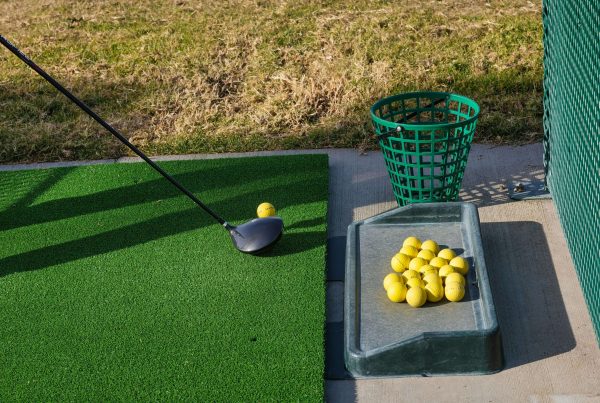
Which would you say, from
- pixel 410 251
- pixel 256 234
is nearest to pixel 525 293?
pixel 410 251

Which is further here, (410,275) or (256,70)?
(256,70)

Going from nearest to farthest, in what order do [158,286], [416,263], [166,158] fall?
[416,263] → [158,286] → [166,158]

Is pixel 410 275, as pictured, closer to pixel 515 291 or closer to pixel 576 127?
pixel 515 291

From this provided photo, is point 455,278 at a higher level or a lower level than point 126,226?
higher

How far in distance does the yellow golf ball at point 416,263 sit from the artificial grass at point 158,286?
50 cm

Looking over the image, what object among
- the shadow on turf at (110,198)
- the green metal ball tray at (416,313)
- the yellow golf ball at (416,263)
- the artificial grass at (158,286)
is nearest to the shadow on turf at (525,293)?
the green metal ball tray at (416,313)

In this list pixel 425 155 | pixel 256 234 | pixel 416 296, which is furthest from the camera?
pixel 425 155

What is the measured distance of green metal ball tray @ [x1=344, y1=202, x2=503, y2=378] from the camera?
367cm

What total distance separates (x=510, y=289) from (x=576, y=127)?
0.87 metres

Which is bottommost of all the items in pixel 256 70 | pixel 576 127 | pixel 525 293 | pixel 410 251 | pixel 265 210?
pixel 256 70

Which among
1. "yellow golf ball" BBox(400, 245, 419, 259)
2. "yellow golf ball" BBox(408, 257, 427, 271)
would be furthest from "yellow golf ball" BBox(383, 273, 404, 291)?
"yellow golf ball" BBox(400, 245, 419, 259)

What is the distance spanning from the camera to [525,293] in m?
4.25

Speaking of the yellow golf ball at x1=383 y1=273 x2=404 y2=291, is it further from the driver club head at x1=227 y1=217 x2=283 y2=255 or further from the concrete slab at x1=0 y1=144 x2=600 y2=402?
the driver club head at x1=227 y1=217 x2=283 y2=255

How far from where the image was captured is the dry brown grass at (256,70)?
642cm
